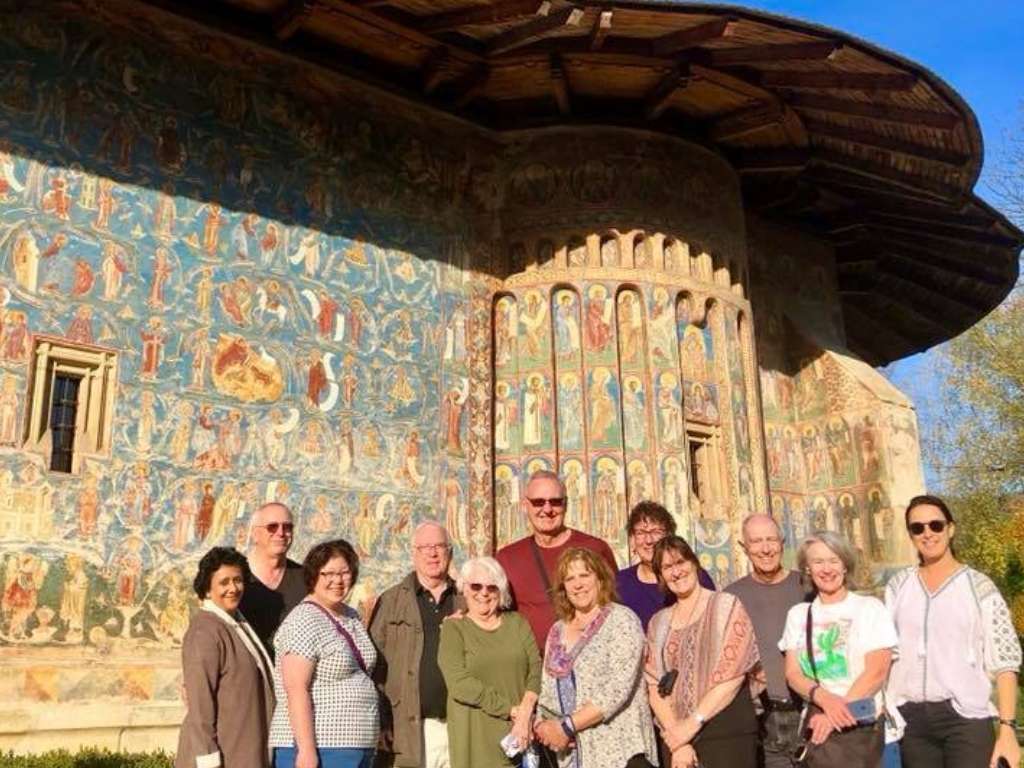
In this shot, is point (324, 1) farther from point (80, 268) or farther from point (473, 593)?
point (473, 593)

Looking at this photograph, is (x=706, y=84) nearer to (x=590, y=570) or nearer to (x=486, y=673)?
(x=590, y=570)

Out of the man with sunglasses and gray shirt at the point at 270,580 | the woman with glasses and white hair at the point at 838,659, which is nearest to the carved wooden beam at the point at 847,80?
the woman with glasses and white hair at the point at 838,659

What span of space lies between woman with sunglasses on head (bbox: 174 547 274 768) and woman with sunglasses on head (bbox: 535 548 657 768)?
3.74ft

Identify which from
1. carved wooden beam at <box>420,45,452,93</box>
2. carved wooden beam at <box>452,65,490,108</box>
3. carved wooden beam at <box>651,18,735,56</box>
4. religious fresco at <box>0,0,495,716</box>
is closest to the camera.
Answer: religious fresco at <box>0,0,495,716</box>

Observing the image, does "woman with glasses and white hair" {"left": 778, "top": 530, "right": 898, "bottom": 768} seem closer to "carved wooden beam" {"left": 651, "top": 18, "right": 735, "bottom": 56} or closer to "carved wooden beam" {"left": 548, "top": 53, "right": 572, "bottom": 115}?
"carved wooden beam" {"left": 651, "top": 18, "right": 735, "bottom": 56}

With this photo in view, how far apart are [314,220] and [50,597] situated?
4.56m

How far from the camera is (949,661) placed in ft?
13.9

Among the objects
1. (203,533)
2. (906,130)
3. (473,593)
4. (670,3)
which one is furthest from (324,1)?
(473,593)

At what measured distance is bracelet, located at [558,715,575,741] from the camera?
411 centimetres

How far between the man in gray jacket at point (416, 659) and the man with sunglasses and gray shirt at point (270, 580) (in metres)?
0.42

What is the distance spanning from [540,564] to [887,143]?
32.3 feet

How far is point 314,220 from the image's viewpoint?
36.0 feet

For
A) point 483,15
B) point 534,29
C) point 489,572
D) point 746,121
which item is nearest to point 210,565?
point 489,572

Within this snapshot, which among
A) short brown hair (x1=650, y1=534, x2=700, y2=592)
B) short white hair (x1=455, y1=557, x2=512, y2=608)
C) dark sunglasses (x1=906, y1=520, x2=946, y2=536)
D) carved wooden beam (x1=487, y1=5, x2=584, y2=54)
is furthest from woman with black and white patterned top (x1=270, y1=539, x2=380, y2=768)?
carved wooden beam (x1=487, y1=5, x2=584, y2=54)
